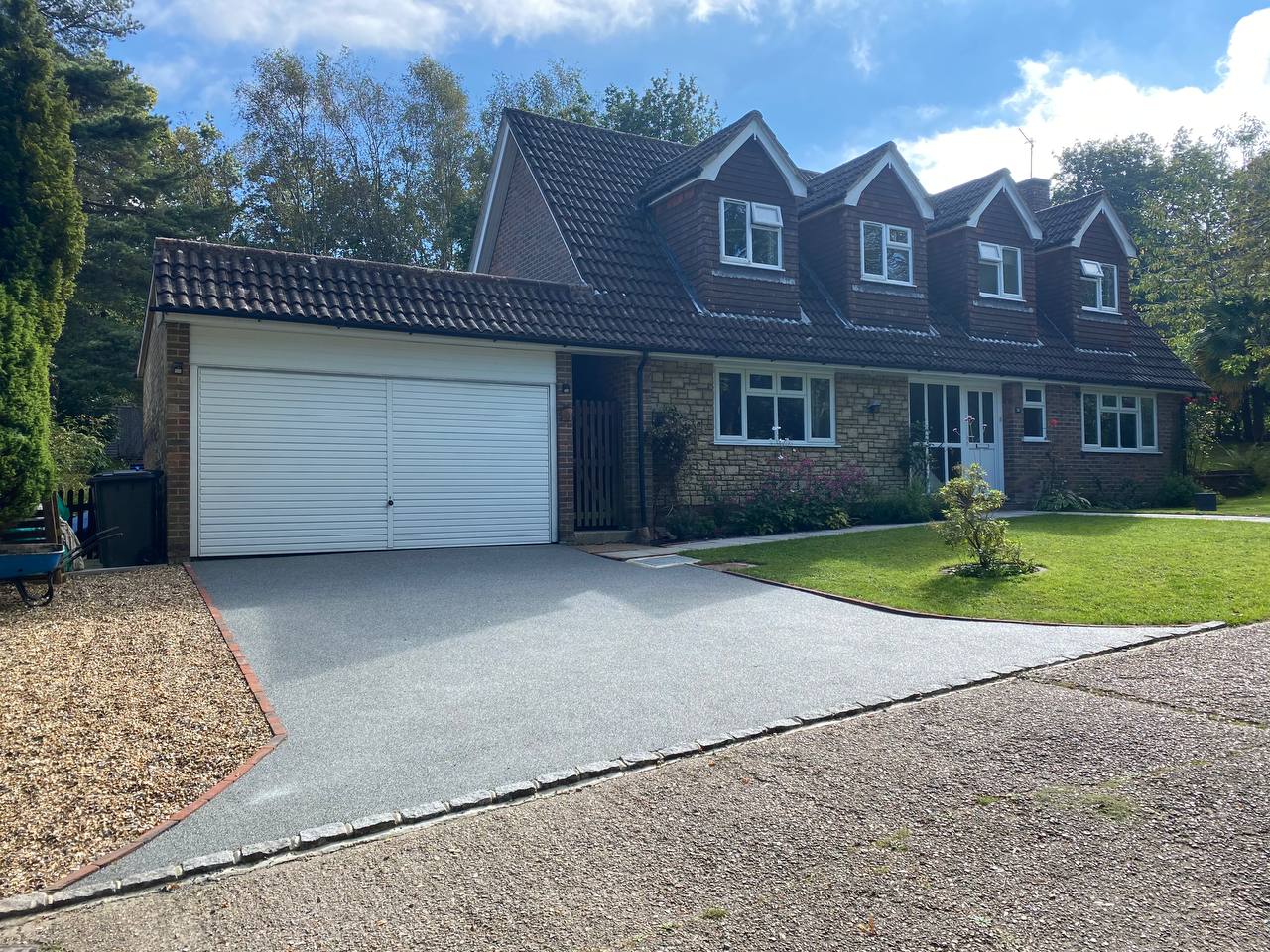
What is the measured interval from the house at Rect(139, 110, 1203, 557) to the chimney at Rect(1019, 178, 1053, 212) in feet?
7.65

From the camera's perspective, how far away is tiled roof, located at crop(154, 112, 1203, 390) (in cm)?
1248

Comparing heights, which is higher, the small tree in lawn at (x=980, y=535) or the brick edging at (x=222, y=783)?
the small tree in lawn at (x=980, y=535)

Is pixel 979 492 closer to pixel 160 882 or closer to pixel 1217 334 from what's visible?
pixel 160 882

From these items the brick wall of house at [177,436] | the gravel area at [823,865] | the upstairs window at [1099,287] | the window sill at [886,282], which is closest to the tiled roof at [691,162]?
the window sill at [886,282]

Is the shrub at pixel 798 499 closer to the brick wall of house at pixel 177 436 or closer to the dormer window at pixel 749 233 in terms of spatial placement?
the dormer window at pixel 749 233

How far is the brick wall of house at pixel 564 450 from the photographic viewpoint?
576 inches

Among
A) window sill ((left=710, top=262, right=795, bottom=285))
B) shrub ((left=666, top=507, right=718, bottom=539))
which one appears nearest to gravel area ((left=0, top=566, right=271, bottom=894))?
shrub ((left=666, top=507, right=718, bottom=539))

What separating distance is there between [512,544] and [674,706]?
28.3ft

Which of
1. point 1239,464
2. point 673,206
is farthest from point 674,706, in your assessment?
point 1239,464

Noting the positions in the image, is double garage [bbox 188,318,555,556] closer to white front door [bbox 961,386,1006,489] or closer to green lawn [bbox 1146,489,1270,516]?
white front door [bbox 961,386,1006,489]

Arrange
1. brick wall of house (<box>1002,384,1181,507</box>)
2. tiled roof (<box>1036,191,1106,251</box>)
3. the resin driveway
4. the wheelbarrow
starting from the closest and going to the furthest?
the resin driveway → the wheelbarrow → brick wall of house (<box>1002,384,1181,507</box>) → tiled roof (<box>1036,191,1106,251</box>)

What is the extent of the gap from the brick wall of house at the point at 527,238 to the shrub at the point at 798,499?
16.9 ft

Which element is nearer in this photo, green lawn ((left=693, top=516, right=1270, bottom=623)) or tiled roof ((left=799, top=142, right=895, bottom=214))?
green lawn ((left=693, top=516, right=1270, bottom=623))

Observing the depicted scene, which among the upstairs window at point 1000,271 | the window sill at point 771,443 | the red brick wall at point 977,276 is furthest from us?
the upstairs window at point 1000,271
